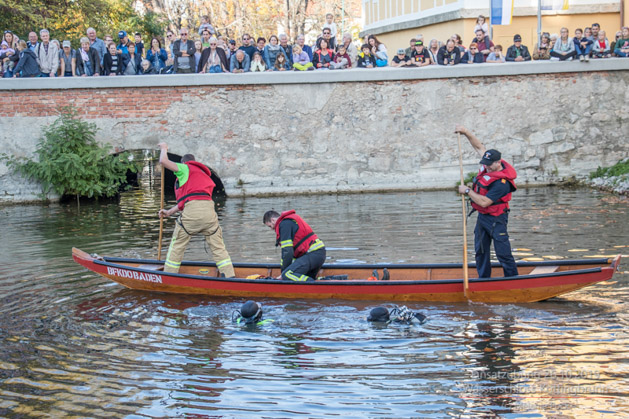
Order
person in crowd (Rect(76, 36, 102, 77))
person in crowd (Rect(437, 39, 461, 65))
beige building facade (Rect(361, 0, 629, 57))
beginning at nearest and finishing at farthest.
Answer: person in crowd (Rect(76, 36, 102, 77)) < person in crowd (Rect(437, 39, 461, 65)) < beige building facade (Rect(361, 0, 629, 57))

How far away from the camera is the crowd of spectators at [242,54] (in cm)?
1895

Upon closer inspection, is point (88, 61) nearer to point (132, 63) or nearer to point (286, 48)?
point (132, 63)

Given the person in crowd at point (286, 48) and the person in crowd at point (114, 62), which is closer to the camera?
the person in crowd at point (114, 62)

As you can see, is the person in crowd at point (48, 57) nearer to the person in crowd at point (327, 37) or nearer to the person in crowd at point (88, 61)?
the person in crowd at point (88, 61)

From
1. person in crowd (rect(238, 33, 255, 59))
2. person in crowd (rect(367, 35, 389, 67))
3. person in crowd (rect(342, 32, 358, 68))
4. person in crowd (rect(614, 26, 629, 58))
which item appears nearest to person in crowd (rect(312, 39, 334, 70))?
person in crowd (rect(342, 32, 358, 68))

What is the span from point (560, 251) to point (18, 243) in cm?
1019

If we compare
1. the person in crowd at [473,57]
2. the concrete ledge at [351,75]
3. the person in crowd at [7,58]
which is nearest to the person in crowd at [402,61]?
the concrete ledge at [351,75]

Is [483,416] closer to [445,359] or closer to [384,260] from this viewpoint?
[445,359]

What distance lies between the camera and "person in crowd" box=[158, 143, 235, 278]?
10.6 metres

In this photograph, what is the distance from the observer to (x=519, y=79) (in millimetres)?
19672

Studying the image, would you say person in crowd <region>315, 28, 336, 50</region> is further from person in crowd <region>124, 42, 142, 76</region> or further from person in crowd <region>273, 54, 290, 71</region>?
person in crowd <region>124, 42, 142, 76</region>

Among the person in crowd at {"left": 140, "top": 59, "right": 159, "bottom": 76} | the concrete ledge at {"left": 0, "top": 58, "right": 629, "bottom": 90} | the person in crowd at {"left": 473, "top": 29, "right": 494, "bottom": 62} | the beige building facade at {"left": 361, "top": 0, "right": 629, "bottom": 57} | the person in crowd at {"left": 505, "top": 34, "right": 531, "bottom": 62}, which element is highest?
the beige building facade at {"left": 361, "top": 0, "right": 629, "bottom": 57}

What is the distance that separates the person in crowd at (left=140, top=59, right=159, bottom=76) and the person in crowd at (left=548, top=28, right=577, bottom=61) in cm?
1060

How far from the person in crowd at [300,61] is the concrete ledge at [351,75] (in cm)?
22
